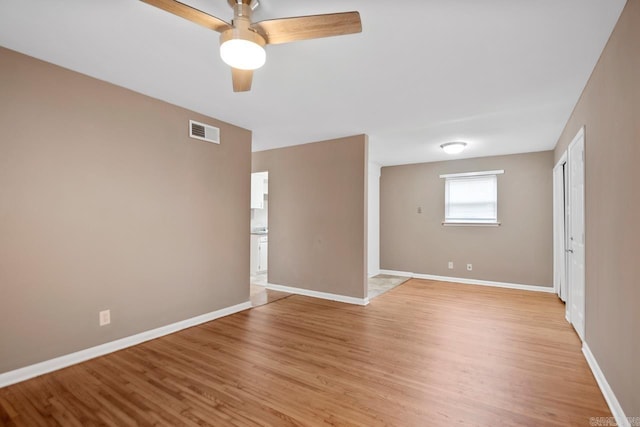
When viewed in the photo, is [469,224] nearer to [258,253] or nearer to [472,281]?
[472,281]

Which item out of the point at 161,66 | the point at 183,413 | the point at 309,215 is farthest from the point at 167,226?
the point at 309,215

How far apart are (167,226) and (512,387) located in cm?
340

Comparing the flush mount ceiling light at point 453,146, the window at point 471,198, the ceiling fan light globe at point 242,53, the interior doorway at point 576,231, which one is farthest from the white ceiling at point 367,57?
the window at point 471,198

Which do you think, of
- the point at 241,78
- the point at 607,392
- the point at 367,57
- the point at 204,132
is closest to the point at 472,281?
the point at 607,392

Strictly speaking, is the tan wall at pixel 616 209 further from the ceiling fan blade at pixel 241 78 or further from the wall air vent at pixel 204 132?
the wall air vent at pixel 204 132

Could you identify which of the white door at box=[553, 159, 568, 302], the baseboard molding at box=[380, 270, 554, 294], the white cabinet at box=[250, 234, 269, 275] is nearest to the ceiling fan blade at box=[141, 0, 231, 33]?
the white door at box=[553, 159, 568, 302]

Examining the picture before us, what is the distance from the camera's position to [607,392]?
2072 millimetres

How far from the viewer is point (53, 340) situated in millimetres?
2477

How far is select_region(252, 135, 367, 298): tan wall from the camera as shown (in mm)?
4492

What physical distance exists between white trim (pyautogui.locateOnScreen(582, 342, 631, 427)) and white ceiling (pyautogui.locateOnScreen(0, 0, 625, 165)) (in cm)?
231

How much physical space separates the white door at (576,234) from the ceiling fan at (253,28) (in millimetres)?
2688

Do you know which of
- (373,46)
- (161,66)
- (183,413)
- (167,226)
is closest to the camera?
(183,413)

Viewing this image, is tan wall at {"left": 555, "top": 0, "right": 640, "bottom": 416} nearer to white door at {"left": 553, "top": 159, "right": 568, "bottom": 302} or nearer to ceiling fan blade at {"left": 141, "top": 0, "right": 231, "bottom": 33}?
ceiling fan blade at {"left": 141, "top": 0, "right": 231, "bottom": 33}

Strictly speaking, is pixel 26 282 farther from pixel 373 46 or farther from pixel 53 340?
pixel 373 46
